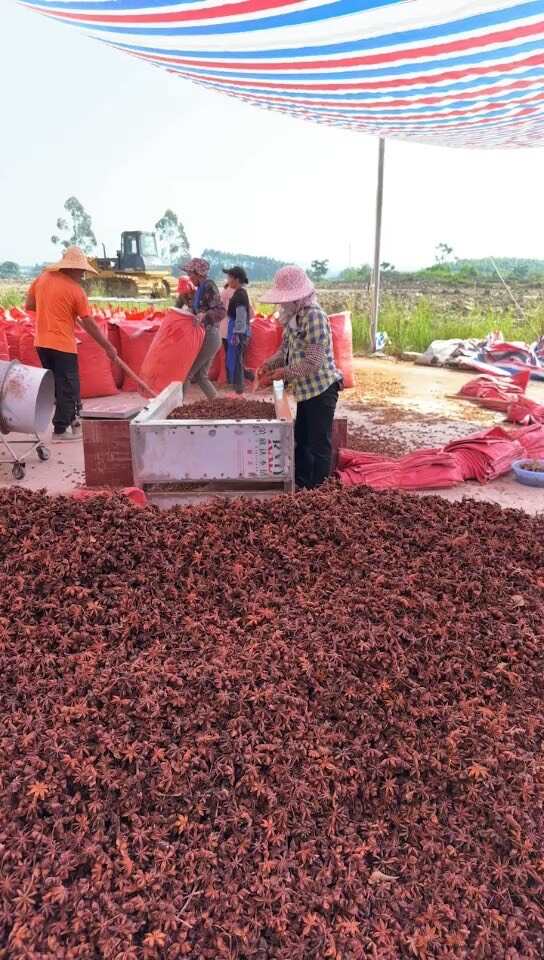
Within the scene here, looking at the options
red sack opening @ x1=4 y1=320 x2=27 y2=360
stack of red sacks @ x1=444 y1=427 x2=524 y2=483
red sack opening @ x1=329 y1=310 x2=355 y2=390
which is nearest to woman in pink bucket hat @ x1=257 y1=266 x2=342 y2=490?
stack of red sacks @ x1=444 y1=427 x2=524 y2=483

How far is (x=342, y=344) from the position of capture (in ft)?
23.1

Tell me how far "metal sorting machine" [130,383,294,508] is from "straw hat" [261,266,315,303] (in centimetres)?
67

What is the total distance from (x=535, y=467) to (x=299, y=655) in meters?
3.16

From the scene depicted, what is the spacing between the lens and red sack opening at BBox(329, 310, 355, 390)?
6.93 meters

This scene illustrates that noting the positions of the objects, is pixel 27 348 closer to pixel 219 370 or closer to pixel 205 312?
pixel 205 312

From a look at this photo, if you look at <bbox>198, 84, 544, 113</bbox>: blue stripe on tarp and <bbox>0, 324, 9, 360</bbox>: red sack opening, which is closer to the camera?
<bbox>198, 84, 544, 113</bbox>: blue stripe on tarp

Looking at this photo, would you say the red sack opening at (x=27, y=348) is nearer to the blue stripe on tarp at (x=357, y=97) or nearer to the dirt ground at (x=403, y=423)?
the dirt ground at (x=403, y=423)

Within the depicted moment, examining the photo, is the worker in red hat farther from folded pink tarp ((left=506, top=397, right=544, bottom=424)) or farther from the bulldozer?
the bulldozer

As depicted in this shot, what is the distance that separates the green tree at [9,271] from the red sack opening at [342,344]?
3494 cm

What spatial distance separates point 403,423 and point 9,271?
123 feet

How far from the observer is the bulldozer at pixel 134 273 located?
1625 cm

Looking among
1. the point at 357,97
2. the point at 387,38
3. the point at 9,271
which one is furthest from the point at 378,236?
the point at 9,271

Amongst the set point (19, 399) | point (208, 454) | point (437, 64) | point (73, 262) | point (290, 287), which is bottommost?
point (208, 454)

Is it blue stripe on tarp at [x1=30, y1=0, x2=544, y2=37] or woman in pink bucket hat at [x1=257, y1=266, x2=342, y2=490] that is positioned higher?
blue stripe on tarp at [x1=30, y1=0, x2=544, y2=37]
